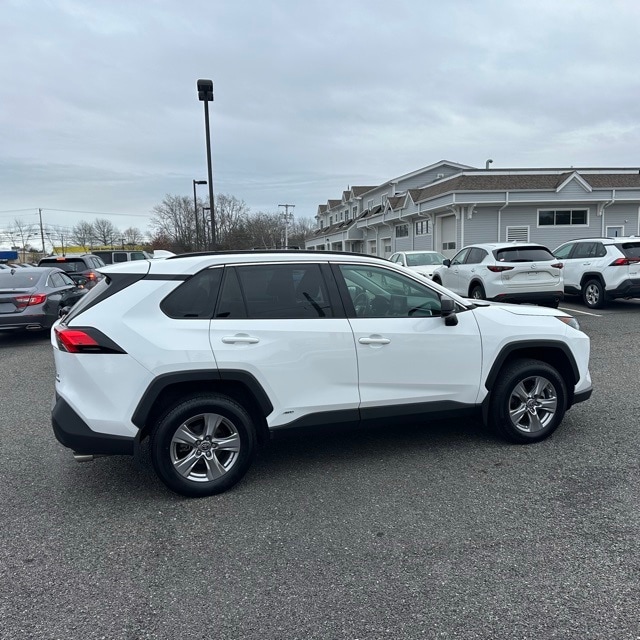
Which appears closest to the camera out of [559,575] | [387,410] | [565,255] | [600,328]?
[559,575]

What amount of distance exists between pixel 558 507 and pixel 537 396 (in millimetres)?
1264

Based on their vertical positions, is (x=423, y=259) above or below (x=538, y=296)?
above

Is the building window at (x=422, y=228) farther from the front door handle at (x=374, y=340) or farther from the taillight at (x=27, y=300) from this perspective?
the front door handle at (x=374, y=340)

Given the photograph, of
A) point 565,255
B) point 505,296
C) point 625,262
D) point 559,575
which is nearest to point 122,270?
point 559,575

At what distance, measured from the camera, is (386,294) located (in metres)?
4.20

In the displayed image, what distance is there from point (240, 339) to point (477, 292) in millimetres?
9533

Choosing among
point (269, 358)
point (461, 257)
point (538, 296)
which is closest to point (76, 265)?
point (461, 257)

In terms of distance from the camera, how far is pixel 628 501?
3.43 metres

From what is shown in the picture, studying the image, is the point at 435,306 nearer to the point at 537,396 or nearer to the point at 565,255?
the point at 537,396

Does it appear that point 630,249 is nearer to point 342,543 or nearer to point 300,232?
point 342,543

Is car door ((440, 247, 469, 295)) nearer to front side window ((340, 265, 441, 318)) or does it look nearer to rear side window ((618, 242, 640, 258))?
rear side window ((618, 242, 640, 258))

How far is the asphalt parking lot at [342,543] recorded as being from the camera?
2434 mm

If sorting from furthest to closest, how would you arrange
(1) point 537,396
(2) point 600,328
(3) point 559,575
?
(2) point 600,328 → (1) point 537,396 → (3) point 559,575

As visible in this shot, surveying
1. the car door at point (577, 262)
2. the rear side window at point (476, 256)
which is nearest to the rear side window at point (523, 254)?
the rear side window at point (476, 256)
